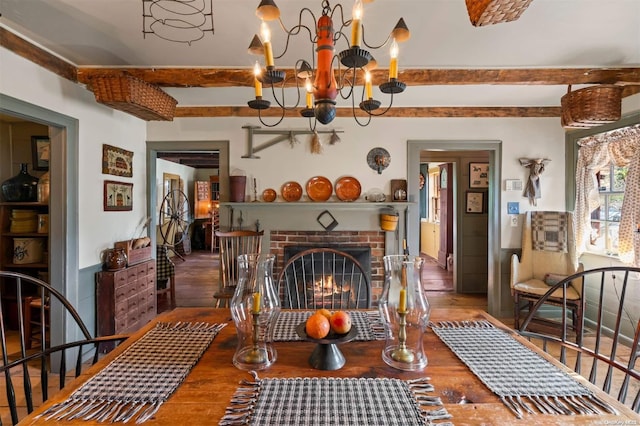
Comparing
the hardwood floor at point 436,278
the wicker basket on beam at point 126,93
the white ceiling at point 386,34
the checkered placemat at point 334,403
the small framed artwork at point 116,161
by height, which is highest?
the white ceiling at point 386,34

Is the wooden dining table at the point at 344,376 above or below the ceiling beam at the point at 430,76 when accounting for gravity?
below

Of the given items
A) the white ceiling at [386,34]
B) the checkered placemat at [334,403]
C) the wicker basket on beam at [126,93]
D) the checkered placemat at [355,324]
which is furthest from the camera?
the wicker basket on beam at [126,93]

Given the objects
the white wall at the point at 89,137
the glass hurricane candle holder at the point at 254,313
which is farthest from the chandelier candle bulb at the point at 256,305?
the white wall at the point at 89,137

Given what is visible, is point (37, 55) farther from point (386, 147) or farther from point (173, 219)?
point (173, 219)

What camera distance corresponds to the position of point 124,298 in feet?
9.20

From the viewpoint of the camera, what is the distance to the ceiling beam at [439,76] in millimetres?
2402

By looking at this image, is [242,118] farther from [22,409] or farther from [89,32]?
[22,409]

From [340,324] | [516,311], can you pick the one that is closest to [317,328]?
[340,324]

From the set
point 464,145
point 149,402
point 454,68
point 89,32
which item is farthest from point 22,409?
point 464,145

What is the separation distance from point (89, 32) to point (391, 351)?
2.49 metres

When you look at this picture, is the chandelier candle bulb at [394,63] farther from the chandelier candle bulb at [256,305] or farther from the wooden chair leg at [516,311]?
the wooden chair leg at [516,311]

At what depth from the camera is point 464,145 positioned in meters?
3.48

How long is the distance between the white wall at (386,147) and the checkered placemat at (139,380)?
247 cm

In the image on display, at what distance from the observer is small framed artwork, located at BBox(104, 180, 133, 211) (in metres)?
2.87
